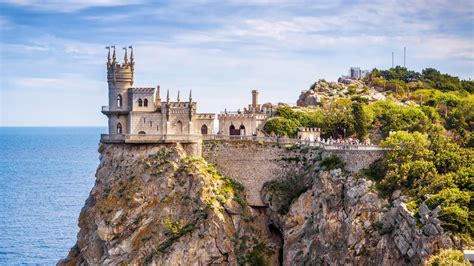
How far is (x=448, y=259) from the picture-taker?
54.2m

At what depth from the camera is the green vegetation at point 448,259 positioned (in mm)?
53000

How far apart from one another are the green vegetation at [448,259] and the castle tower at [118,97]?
33.9m

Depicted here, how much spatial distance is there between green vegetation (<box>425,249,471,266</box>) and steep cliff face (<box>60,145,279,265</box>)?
21.8 metres

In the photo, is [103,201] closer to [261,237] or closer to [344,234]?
[261,237]

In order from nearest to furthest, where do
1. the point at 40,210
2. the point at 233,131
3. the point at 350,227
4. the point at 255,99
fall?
the point at 350,227 → the point at 233,131 → the point at 255,99 → the point at 40,210

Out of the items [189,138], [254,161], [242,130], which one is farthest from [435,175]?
[189,138]

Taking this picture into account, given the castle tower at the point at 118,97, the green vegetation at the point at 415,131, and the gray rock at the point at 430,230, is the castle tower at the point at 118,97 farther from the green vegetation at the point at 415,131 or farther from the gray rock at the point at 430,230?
the gray rock at the point at 430,230

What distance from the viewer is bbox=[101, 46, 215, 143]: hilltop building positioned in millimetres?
80250

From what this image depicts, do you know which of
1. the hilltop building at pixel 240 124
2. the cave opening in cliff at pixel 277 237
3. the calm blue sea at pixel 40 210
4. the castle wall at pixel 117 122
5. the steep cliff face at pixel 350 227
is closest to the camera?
the steep cliff face at pixel 350 227

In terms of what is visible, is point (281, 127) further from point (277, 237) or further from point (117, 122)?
point (117, 122)

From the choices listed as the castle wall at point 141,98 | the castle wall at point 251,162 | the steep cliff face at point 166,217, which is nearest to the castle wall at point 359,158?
the castle wall at point 251,162

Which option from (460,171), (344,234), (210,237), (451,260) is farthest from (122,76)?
(451,260)

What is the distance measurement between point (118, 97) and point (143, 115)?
2.91 meters

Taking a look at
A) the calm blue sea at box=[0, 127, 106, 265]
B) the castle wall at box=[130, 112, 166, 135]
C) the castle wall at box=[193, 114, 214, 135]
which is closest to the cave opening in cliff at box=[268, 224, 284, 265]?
the castle wall at box=[193, 114, 214, 135]
